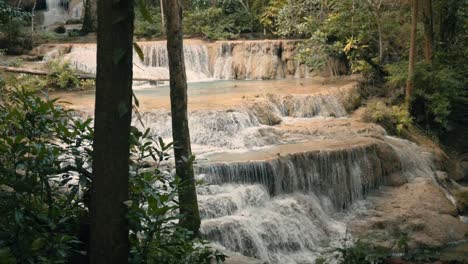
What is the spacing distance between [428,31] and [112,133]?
13.7 meters

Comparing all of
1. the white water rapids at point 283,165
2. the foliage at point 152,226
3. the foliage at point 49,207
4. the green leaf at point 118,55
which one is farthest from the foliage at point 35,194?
the white water rapids at point 283,165

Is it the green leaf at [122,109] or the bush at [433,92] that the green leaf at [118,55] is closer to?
the green leaf at [122,109]

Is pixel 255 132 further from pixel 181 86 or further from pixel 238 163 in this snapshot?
pixel 181 86

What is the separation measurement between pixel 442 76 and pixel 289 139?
5.10 meters

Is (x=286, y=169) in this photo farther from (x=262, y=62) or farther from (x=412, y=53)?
(x=262, y=62)

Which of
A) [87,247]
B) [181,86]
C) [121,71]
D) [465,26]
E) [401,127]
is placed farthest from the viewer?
[465,26]

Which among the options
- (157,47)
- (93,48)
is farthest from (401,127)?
(93,48)

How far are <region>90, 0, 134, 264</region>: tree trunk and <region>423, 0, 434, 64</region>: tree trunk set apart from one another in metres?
13.4

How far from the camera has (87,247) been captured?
4277 millimetres

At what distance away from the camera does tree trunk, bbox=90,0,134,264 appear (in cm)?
372

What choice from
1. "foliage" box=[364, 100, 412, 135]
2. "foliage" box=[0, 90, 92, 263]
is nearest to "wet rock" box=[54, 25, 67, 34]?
"foliage" box=[364, 100, 412, 135]

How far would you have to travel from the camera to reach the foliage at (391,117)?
14.5 metres

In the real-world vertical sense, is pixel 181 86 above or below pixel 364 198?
above

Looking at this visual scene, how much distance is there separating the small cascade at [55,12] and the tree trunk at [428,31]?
58.4ft
